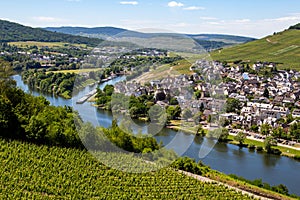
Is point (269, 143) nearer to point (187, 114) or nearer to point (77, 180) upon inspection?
point (187, 114)

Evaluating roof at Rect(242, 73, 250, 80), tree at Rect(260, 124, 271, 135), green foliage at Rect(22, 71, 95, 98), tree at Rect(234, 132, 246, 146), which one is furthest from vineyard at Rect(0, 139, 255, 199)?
roof at Rect(242, 73, 250, 80)

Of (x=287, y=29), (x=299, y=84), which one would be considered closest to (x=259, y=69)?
(x=299, y=84)

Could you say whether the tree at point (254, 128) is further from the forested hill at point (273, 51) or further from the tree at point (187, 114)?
the forested hill at point (273, 51)

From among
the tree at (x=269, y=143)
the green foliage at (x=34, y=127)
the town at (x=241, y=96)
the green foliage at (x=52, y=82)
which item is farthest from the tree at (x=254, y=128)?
the green foliage at (x=52, y=82)

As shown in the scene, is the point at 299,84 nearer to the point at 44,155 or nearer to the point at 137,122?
the point at 137,122

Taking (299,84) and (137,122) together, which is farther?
(299,84)

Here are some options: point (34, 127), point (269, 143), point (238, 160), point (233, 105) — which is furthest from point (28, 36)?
point (34, 127)

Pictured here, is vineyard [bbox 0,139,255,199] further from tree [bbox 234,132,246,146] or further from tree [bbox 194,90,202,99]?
tree [bbox 234,132,246,146]
